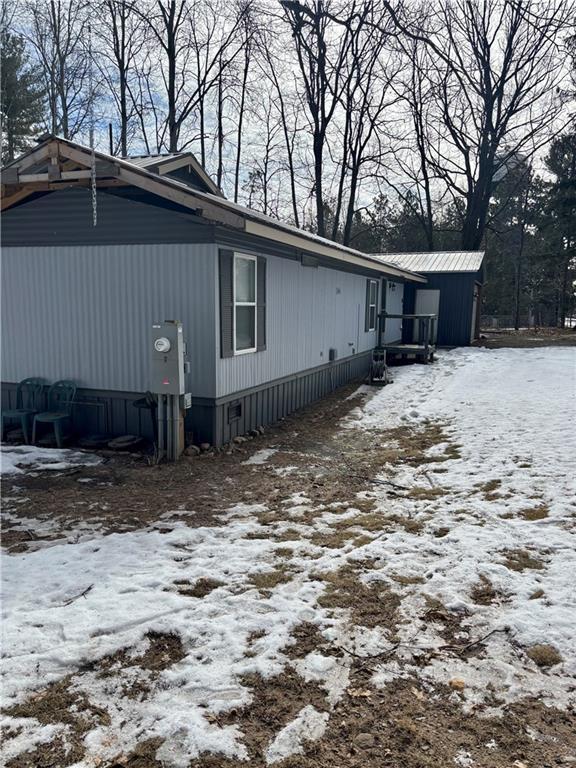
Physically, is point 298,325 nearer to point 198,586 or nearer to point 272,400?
point 272,400

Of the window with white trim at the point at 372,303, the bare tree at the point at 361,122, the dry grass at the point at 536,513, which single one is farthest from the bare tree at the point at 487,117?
the dry grass at the point at 536,513

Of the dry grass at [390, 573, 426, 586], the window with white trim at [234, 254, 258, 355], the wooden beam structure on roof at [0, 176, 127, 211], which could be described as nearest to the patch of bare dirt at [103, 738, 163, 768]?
the dry grass at [390, 573, 426, 586]

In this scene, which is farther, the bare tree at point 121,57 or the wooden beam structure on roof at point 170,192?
the bare tree at point 121,57

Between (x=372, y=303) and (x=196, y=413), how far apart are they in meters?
7.96

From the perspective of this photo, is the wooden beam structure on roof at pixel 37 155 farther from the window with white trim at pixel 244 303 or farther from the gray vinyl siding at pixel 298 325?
the gray vinyl siding at pixel 298 325

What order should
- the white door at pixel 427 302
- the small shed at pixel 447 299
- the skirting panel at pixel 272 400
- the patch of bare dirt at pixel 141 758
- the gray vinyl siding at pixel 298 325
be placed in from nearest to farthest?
the patch of bare dirt at pixel 141 758 < the skirting panel at pixel 272 400 < the gray vinyl siding at pixel 298 325 < the small shed at pixel 447 299 < the white door at pixel 427 302

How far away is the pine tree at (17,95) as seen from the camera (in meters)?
17.7

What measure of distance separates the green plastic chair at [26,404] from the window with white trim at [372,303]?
26.6 ft

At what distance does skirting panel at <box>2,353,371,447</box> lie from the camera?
6.23 meters

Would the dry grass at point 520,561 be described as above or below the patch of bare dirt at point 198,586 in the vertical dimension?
above

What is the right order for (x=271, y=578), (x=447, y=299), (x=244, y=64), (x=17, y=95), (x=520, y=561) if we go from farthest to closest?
(x=244, y=64)
(x=17, y=95)
(x=447, y=299)
(x=520, y=561)
(x=271, y=578)

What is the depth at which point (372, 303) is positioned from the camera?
43.0 ft

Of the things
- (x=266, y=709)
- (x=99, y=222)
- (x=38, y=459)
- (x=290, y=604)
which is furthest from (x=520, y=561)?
(x=99, y=222)

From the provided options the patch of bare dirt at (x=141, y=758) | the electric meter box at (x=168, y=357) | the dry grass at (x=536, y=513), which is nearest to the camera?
the patch of bare dirt at (x=141, y=758)
